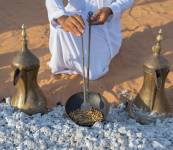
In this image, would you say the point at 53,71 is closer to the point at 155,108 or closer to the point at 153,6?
the point at 155,108

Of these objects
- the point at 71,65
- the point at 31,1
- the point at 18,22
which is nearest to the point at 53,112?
the point at 71,65

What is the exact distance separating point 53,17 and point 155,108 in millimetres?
1254

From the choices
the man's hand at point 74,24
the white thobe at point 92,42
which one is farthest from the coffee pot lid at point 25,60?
the white thobe at point 92,42

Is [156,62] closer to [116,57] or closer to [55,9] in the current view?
[55,9]

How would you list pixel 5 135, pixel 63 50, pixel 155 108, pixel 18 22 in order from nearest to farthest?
pixel 5 135 < pixel 155 108 < pixel 63 50 < pixel 18 22

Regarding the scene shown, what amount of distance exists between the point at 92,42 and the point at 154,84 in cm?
98

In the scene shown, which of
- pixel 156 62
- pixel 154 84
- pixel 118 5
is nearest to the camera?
pixel 156 62

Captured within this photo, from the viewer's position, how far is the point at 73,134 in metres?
3.57

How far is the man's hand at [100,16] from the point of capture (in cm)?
400

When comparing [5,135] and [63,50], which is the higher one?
[63,50]

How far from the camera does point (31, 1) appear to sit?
6812mm

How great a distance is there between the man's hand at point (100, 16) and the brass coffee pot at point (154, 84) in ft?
1.97

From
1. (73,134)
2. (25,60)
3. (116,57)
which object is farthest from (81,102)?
(116,57)

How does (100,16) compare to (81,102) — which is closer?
(81,102)
